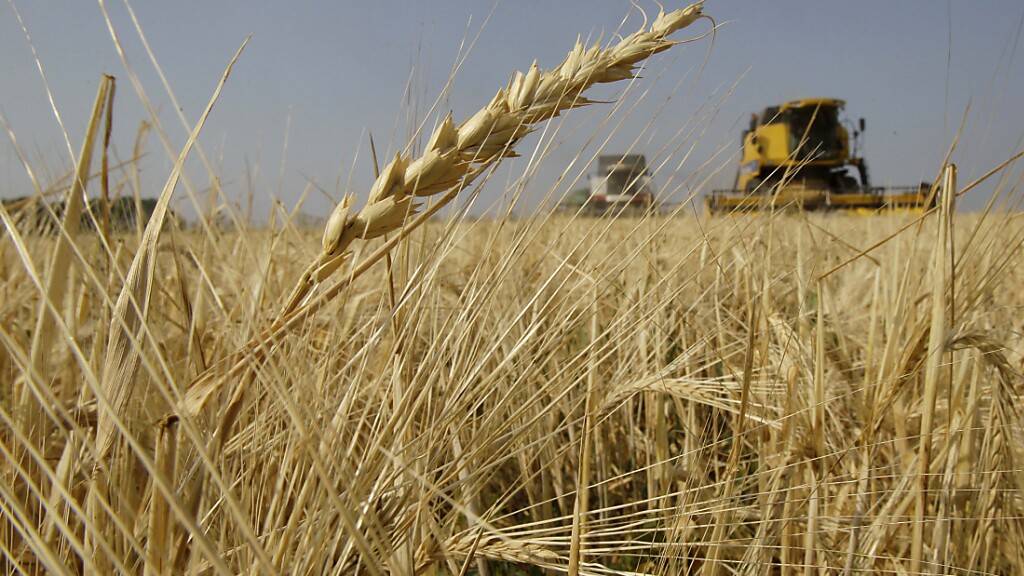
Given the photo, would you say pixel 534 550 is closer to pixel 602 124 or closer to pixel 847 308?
pixel 602 124

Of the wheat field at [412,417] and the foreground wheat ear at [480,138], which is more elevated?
the foreground wheat ear at [480,138]

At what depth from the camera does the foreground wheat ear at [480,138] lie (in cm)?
36

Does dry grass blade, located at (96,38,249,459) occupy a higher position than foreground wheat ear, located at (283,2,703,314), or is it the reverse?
foreground wheat ear, located at (283,2,703,314)

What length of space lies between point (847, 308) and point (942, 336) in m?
1.02

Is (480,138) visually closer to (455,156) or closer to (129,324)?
(455,156)

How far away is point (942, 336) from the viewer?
1.85 feet

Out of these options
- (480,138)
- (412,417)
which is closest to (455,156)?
(480,138)

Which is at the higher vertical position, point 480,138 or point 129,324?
point 480,138

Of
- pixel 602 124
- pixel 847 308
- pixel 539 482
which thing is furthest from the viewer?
pixel 847 308

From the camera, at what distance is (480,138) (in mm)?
400

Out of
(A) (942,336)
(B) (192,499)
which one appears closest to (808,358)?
(A) (942,336)

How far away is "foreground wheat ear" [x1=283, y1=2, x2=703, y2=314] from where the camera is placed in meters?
0.36

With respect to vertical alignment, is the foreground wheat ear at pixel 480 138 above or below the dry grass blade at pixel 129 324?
above

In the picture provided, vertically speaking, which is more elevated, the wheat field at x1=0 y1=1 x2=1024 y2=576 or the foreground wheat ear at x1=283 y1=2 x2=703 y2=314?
the foreground wheat ear at x1=283 y1=2 x2=703 y2=314
